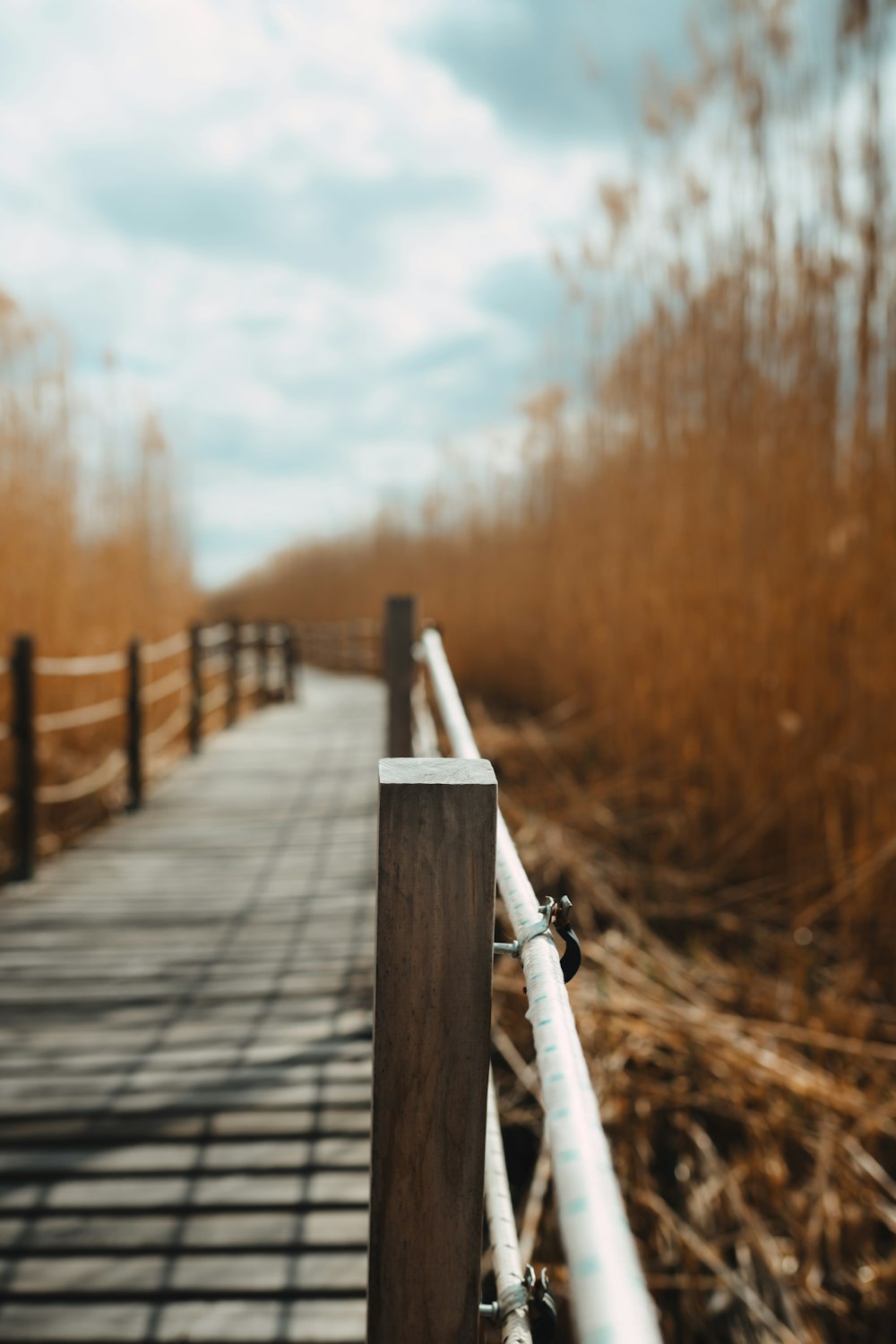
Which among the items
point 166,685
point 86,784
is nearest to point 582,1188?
point 86,784

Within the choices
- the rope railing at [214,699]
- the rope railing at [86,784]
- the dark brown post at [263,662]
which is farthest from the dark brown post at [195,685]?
the dark brown post at [263,662]

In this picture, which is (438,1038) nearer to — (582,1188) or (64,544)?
(582,1188)

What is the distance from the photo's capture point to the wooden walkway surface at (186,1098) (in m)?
1.43

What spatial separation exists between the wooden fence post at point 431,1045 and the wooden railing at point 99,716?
286 cm

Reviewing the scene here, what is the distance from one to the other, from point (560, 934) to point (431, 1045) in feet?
0.34

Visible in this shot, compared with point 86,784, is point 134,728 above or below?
above


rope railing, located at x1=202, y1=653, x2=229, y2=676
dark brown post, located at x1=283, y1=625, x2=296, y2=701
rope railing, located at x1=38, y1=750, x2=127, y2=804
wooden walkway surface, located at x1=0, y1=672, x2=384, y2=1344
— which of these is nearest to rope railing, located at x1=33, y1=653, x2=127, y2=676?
rope railing, located at x1=38, y1=750, x2=127, y2=804

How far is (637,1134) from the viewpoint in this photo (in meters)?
1.96

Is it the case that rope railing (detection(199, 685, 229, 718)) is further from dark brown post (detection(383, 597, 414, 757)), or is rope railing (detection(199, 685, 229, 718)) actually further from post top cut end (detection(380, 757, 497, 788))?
post top cut end (detection(380, 757, 497, 788))

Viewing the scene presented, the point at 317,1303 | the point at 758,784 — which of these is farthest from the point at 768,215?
the point at 317,1303

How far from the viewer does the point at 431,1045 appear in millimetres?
681

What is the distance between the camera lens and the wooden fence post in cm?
66

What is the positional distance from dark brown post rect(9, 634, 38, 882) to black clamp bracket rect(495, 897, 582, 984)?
293 centimetres

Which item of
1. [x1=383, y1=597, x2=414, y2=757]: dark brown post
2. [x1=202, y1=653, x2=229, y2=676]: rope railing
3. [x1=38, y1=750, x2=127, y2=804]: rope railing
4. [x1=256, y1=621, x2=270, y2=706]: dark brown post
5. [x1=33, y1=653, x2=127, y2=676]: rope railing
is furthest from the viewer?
[x1=256, y1=621, x2=270, y2=706]: dark brown post
